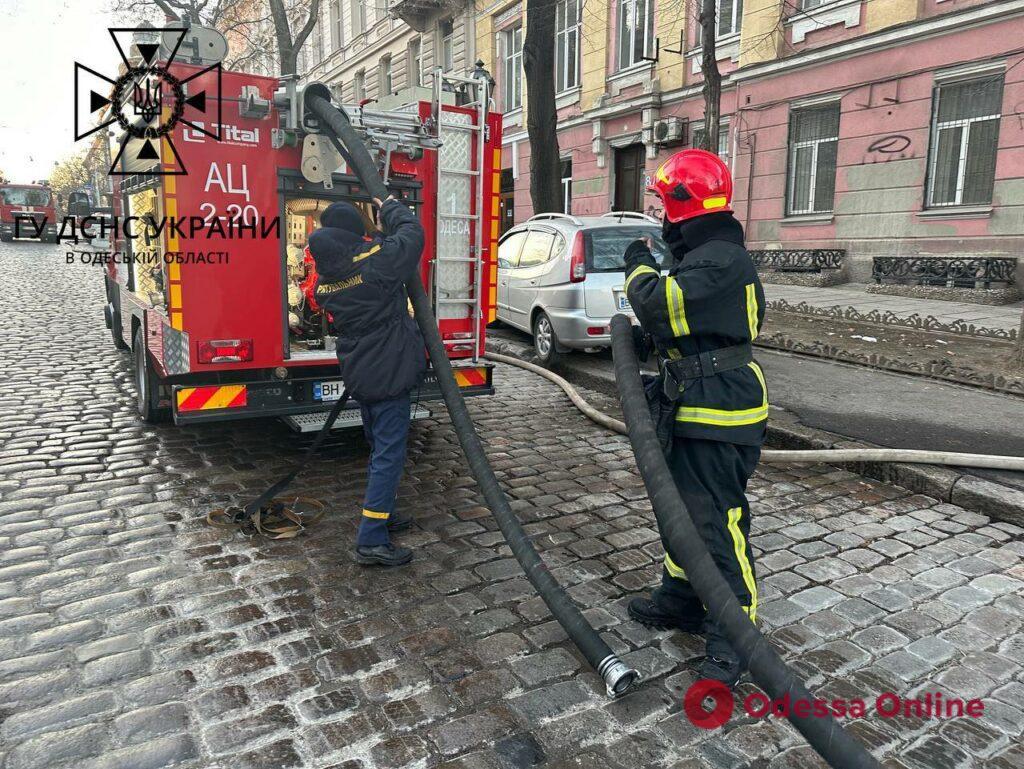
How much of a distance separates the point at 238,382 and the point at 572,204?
60.4 ft

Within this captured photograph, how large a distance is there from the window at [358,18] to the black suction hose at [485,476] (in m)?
32.3

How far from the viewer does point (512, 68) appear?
957 inches

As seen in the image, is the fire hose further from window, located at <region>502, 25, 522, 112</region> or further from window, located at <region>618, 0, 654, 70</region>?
window, located at <region>502, 25, 522, 112</region>

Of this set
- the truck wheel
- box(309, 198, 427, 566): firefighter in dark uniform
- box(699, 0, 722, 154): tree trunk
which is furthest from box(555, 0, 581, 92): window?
box(309, 198, 427, 566): firefighter in dark uniform

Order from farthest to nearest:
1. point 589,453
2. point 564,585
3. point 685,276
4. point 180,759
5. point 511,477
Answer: point 589,453, point 511,477, point 564,585, point 685,276, point 180,759

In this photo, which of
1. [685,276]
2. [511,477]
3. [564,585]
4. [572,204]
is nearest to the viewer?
→ [685,276]

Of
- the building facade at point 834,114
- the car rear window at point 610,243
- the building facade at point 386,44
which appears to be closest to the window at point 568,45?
the building facade at point 834,114

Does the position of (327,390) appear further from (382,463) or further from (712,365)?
(712,365)

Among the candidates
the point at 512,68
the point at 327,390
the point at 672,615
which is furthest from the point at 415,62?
the point at 672,615

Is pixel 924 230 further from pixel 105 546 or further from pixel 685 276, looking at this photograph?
pixel 105 546

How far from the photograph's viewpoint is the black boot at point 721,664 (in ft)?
9.23

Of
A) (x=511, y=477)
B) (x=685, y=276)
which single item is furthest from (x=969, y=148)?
(x=685, y=276)

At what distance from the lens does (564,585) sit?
3.62m

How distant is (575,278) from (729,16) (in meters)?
11.9
